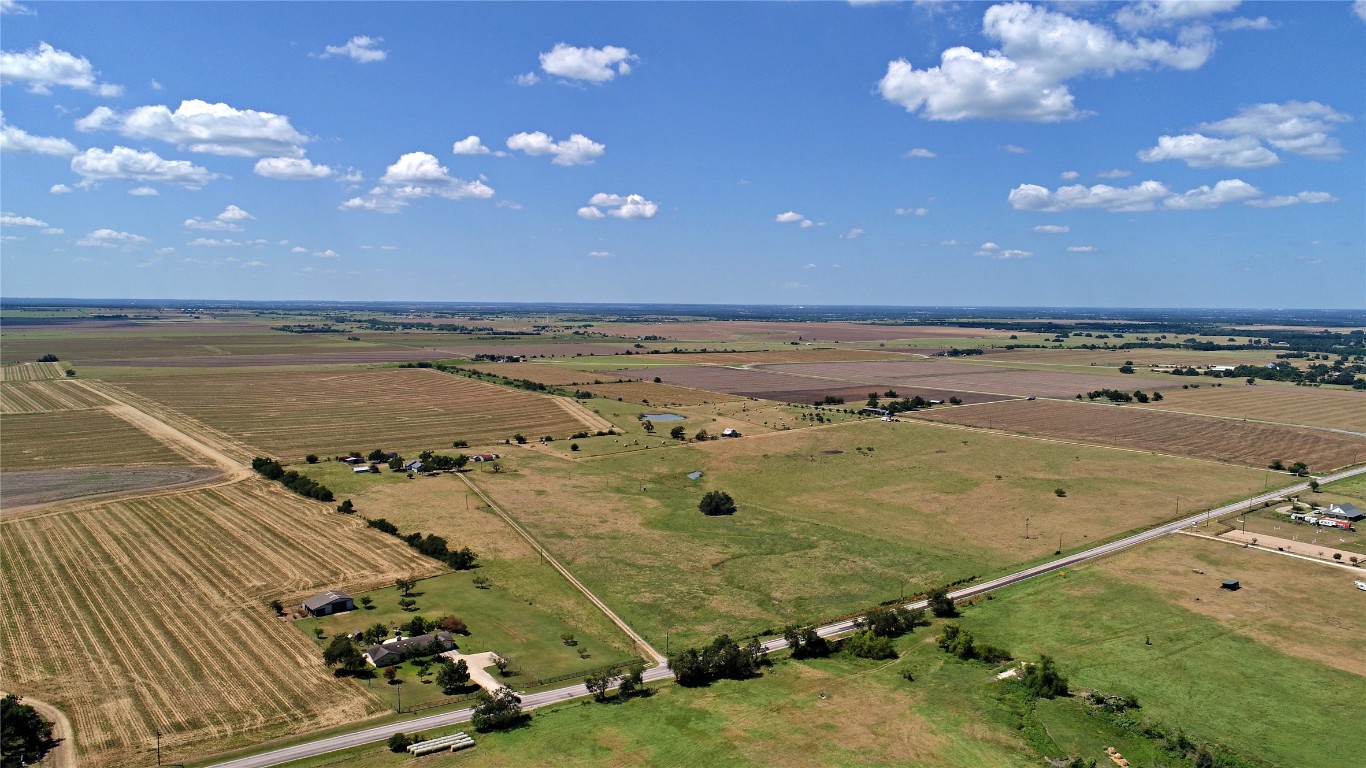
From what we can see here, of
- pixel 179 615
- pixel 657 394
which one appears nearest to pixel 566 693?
pixel 179 615

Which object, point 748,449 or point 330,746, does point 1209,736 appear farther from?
point 748,449

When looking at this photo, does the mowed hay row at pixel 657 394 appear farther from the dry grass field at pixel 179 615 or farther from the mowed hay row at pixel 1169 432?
the dry grass field at pixel 179 615

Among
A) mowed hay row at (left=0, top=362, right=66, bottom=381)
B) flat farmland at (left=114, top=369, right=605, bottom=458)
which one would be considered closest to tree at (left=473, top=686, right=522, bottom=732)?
flat farmland at (left=114, top=369, right=605, bottom=458)

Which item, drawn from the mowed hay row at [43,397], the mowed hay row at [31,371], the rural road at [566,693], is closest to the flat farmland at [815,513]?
the rural road at [566,693]

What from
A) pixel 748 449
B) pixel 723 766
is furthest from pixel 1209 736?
pixel 748 449

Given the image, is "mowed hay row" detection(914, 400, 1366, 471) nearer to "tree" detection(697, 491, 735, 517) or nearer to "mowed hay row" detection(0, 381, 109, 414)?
"tree" detection(697, 491, 735, 517)

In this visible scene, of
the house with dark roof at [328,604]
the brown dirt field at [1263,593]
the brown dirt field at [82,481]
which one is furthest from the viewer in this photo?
the brown dirt field at [82,481]
